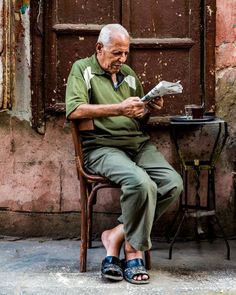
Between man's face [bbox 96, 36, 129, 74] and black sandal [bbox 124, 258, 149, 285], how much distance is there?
1242 millimetres

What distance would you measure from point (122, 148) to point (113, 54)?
0.61 metres

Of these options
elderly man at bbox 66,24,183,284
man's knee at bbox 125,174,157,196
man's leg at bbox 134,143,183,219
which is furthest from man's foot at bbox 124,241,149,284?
man's knee at bbox 125,174,157,196

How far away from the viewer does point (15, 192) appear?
186 inches

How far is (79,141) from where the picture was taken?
395 cm

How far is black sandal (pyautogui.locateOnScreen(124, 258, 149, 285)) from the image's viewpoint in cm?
372

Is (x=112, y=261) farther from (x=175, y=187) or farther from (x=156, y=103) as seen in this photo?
(x=156, y=103)

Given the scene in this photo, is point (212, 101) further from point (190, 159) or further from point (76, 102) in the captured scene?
point (76, 102)

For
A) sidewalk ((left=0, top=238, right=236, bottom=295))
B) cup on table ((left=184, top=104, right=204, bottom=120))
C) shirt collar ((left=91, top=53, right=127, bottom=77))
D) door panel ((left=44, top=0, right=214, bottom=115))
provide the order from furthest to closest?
door panel ((left=44, top=0, right=214, bottom=115)), cup on table ((left=184, top=104, right=204, bottom=120)), shirt collar ((left=91, top=53, right=127, bottom=77)), sidewalk ((left=0, top=238, right=236, bottom=295))

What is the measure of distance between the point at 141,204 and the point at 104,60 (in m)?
1.02

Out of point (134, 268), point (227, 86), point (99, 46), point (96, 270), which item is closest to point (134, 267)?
point (134, 268)

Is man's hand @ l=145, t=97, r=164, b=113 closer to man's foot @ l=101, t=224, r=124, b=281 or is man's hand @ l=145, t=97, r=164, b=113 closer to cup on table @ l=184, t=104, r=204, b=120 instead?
cup on table @ l=184, t=104, r=204, b=120

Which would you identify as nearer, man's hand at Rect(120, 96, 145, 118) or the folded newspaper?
the folded newspaper

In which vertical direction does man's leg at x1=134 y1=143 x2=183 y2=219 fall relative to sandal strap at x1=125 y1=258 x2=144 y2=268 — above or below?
above

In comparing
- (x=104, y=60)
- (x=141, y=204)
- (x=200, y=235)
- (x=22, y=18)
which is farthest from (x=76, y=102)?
(x=200, y=235)
